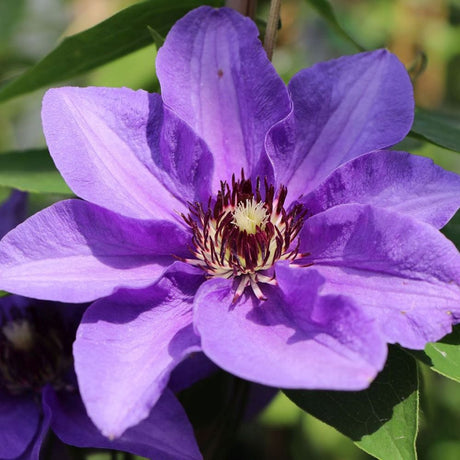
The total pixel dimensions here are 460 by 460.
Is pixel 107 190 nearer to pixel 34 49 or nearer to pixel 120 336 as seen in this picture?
pixel 120 336

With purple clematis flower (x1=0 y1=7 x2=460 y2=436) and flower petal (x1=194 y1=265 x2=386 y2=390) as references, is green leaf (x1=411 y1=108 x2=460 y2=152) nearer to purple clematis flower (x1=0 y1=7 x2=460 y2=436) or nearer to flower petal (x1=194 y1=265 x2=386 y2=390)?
purple clematis flower (x1=0 y1=7 x2=460 y2=436)

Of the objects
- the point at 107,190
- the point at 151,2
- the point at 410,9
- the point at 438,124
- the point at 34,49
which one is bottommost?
the point at 410,9

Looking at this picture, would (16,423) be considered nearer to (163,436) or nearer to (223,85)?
(163,436)

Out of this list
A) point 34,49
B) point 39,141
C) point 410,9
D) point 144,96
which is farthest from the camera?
point 410,9

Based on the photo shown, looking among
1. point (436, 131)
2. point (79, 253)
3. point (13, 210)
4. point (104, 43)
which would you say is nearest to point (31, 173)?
point (13, 210)

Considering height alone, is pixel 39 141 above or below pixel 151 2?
below

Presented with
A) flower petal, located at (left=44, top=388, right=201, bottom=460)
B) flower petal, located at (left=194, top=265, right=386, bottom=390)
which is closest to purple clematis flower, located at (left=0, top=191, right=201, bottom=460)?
flower petal, located at (left=44, top=388, right=201, bottom=460)

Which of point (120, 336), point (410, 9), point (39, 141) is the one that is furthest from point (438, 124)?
point (410, 9)
